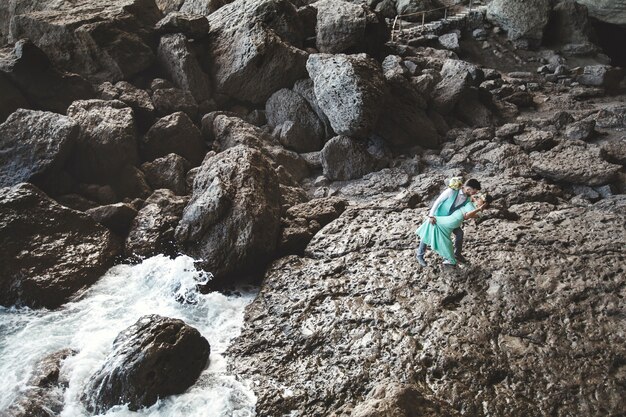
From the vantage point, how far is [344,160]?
13648 mm

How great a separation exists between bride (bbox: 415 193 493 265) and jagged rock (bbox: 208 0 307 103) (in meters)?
9.60

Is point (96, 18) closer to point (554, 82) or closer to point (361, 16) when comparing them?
point (361, 16)

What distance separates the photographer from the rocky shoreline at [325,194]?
643 centimetres

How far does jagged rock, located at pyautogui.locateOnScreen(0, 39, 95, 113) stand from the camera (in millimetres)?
12227

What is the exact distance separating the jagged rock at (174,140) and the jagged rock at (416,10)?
16.5 meters

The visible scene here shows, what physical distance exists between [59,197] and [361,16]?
41.2ft

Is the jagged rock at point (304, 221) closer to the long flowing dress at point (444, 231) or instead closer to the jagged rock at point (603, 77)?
the long flowing dress at point (444, 231)

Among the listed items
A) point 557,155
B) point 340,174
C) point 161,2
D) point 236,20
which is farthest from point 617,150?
point 161,2

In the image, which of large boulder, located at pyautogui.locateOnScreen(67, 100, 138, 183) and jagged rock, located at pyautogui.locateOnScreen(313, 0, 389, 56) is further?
jagged rock, located at pyautogui.locateOnScreen(313, 0, 389, 56)

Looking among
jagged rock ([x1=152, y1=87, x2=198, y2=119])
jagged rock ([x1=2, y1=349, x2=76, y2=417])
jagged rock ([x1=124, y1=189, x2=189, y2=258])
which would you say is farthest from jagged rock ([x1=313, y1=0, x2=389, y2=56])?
jagged rock ([x1=2, y1=349, x2=76, y2=417])

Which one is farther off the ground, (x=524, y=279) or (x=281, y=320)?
(x=524, y=279)

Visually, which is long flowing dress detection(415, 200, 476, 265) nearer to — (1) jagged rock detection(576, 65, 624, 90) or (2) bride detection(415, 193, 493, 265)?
(2) bride detection(415, 193, 493, 265)

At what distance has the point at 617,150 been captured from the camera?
1229cm

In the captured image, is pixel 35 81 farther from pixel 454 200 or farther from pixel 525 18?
pixel 525 18
